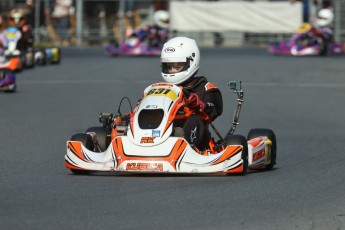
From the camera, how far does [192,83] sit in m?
9.20

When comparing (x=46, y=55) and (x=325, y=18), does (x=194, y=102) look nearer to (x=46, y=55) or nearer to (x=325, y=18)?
(x=46, y=55)

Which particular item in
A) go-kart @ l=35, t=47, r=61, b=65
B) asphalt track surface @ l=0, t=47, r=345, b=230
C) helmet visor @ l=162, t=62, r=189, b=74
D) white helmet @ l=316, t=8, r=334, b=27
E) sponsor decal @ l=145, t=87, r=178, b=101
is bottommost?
go-kart @ l=35, t=47, r=61, b=65

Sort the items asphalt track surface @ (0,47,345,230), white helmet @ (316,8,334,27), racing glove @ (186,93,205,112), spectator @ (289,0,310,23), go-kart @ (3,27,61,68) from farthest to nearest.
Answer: spectator @ (289,0,310,23) < white helmet @ (316,8,334,27) < go-kart @ (3,27,61,68) < racing glove @ (186,93,205,112) < asphalt track surface @ (0,47,345,230)

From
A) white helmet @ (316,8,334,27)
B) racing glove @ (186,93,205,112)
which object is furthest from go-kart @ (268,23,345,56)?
racing glove @ (186,93,205,112)

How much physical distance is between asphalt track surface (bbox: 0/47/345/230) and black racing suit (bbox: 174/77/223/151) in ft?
1.18

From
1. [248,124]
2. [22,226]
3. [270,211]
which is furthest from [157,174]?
[248,124]

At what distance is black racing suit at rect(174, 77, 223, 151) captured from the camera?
8.61 meters

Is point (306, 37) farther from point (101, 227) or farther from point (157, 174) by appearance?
point (101, 227)

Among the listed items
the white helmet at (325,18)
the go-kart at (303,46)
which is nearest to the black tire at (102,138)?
the go-kart at (303,46)

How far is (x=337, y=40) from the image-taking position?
3384 centimetres

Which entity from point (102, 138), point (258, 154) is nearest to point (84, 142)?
point (102, 138)

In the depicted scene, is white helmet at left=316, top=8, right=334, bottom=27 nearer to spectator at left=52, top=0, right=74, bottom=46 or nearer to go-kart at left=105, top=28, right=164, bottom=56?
go-kart at left=105, top=28, right=164, bottom=56

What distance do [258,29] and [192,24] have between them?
1930mm

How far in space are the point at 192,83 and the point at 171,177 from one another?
1.12 meters
